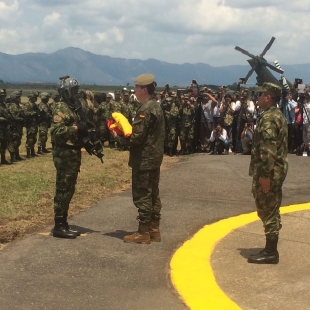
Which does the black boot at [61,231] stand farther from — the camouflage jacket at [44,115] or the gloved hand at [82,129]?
the camouflage jacket at [44,115]

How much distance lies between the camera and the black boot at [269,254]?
18.5ft

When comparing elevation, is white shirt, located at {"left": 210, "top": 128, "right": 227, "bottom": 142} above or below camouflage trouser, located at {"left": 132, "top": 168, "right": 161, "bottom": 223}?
below

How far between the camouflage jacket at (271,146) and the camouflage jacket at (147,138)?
1196 millimetres

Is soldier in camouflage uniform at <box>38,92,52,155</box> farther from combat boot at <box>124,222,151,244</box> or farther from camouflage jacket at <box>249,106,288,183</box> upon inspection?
camouflage jacket at <box>249,106,288,183</box>

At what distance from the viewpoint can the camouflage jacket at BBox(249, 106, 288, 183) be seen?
215 inches

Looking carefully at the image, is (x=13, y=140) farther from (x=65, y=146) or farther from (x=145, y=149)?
(x=145, y=149)

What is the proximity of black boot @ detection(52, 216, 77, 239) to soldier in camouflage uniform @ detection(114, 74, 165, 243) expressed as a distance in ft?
2.12

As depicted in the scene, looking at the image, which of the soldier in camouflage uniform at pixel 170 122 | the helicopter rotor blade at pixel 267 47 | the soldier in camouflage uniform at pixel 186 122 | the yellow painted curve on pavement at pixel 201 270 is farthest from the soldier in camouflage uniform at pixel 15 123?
the helicopter rotor blade at pixel 267 47

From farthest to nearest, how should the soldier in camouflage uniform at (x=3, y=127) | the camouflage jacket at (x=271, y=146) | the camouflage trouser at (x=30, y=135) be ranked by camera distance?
1. the camouflage trouser at (x=30, y=135)
2. the soldier in camouflage uniform at (x=3, y=127)
3. the camouflage jacket at (x=271, y=146)

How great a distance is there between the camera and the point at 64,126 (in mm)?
6371

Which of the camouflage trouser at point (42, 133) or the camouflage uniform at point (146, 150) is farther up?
the camouflage uniform at point (146, 150)

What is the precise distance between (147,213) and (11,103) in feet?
29.8

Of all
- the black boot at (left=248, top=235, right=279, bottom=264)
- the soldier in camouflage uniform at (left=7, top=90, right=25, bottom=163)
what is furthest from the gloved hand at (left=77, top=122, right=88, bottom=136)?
the soldier in camouflage uniform at (left=7, top=90, right=25, bottom=163)

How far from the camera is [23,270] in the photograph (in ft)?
17.6
